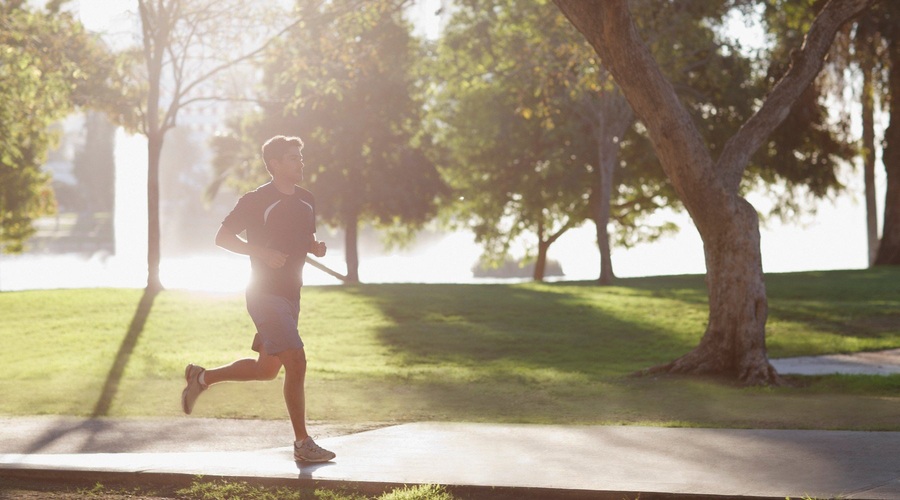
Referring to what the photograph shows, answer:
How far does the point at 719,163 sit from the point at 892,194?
24.5 metres

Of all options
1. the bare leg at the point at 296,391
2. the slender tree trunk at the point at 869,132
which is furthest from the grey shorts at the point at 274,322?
the slender tree trunk at the point at 869,132

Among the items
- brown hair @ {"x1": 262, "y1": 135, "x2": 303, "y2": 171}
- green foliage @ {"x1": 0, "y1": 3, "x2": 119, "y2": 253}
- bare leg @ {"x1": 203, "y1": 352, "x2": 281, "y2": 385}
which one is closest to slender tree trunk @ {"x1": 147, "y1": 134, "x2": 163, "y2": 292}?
green foliage @ {"x1": 0, "y1": 3, "x2": 119, "y2": 253}

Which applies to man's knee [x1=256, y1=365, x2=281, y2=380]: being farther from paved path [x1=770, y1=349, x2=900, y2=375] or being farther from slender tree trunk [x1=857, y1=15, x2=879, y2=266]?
slender tree trunk [x1=857, y1=15, x2=879, y2=266]

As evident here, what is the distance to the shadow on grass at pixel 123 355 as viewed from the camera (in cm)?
1186

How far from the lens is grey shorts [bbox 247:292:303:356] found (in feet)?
24.2

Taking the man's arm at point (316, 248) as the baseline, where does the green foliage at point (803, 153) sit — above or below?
above

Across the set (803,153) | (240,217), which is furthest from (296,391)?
(803,153)

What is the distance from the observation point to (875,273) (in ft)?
99.1

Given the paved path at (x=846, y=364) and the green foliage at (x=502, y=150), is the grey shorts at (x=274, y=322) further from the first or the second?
the green foliage at (x=502, y=150)

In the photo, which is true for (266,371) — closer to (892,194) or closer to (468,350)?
→ (468,350)

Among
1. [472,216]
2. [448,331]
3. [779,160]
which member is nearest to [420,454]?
[448,331]

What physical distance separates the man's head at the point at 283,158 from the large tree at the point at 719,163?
566 centimetres

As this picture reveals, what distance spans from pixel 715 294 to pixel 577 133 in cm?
2630

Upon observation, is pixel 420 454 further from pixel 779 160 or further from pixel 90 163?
pixel 90 163
